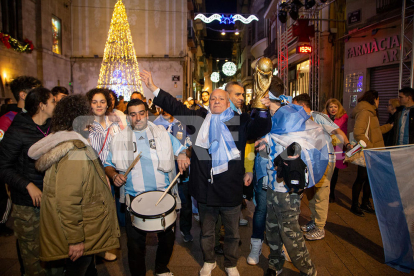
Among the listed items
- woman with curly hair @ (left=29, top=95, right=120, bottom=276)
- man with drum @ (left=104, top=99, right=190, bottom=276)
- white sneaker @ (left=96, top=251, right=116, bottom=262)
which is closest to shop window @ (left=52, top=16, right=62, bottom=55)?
white sneaker @ (left=96, top=251, right=116, bottom=262)

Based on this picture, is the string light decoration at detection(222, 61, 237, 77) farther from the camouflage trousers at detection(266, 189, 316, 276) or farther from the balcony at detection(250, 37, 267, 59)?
the camouflage trousers at detection(266, 189, 316, 276)

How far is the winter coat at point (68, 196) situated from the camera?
1980 millimetres

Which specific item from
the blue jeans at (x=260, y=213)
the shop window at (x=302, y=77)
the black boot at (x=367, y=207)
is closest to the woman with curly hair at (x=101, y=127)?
the blue jeans at (x=260, y=213)

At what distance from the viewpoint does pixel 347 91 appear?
1080 cm

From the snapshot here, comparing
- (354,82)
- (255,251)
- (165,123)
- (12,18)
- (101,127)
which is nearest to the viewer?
(255,251)

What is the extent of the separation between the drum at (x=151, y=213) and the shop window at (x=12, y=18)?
13.3m

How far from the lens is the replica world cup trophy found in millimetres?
2437

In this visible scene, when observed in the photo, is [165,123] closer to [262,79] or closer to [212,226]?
[212,226]

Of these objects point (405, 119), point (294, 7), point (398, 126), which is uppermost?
point (294, 7)

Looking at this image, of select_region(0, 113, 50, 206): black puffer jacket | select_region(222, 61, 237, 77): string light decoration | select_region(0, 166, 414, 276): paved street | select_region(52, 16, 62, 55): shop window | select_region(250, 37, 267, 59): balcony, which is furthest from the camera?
select_region(250, 37, 267, 59): balcony

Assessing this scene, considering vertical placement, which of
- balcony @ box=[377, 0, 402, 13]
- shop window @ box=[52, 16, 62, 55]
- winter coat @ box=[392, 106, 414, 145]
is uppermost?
shop window @ box=[52, 16, 62, 55]

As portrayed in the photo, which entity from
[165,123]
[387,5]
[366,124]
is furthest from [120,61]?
[366,124]

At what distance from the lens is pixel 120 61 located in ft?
48.6

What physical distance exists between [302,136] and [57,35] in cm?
1936
